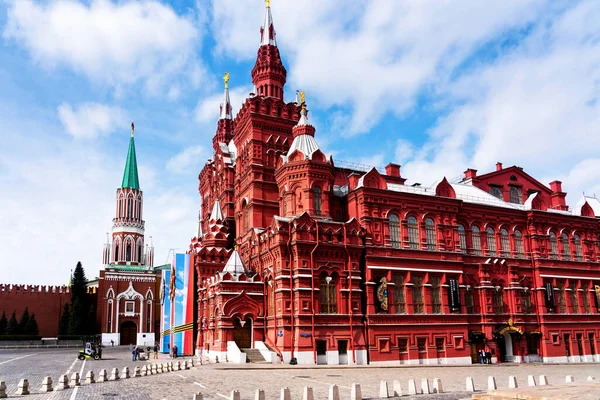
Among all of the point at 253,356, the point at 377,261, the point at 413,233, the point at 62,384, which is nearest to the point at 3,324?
the point at 253,356

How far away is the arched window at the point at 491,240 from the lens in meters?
47.0

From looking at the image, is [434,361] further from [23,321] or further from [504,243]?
[23,321]

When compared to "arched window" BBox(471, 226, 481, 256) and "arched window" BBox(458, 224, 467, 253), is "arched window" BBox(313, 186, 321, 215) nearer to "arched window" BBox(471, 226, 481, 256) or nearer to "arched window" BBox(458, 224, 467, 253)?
"arched window" BBox(458, 224, 467, 253)

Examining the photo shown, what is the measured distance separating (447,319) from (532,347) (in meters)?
9.86

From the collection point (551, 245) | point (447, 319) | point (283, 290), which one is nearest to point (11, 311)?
point (283, 290)

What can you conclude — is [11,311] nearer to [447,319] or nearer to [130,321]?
[130,321]

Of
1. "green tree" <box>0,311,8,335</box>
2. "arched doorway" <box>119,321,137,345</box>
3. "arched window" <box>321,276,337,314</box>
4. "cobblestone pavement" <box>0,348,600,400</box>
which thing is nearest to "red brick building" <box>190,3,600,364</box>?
"arched window" <box>321,276,337,314</box>

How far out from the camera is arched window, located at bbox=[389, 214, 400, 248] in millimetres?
41781

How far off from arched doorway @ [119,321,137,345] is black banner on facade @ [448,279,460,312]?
6155 cm

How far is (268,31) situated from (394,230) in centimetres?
2565

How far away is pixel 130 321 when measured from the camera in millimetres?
88312

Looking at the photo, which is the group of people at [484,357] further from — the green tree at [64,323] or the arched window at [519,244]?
the green tree at [64,323]

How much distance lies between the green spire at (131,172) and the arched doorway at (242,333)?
2657 inches

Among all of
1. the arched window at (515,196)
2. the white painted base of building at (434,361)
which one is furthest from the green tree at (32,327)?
the arched window at (515,196)
